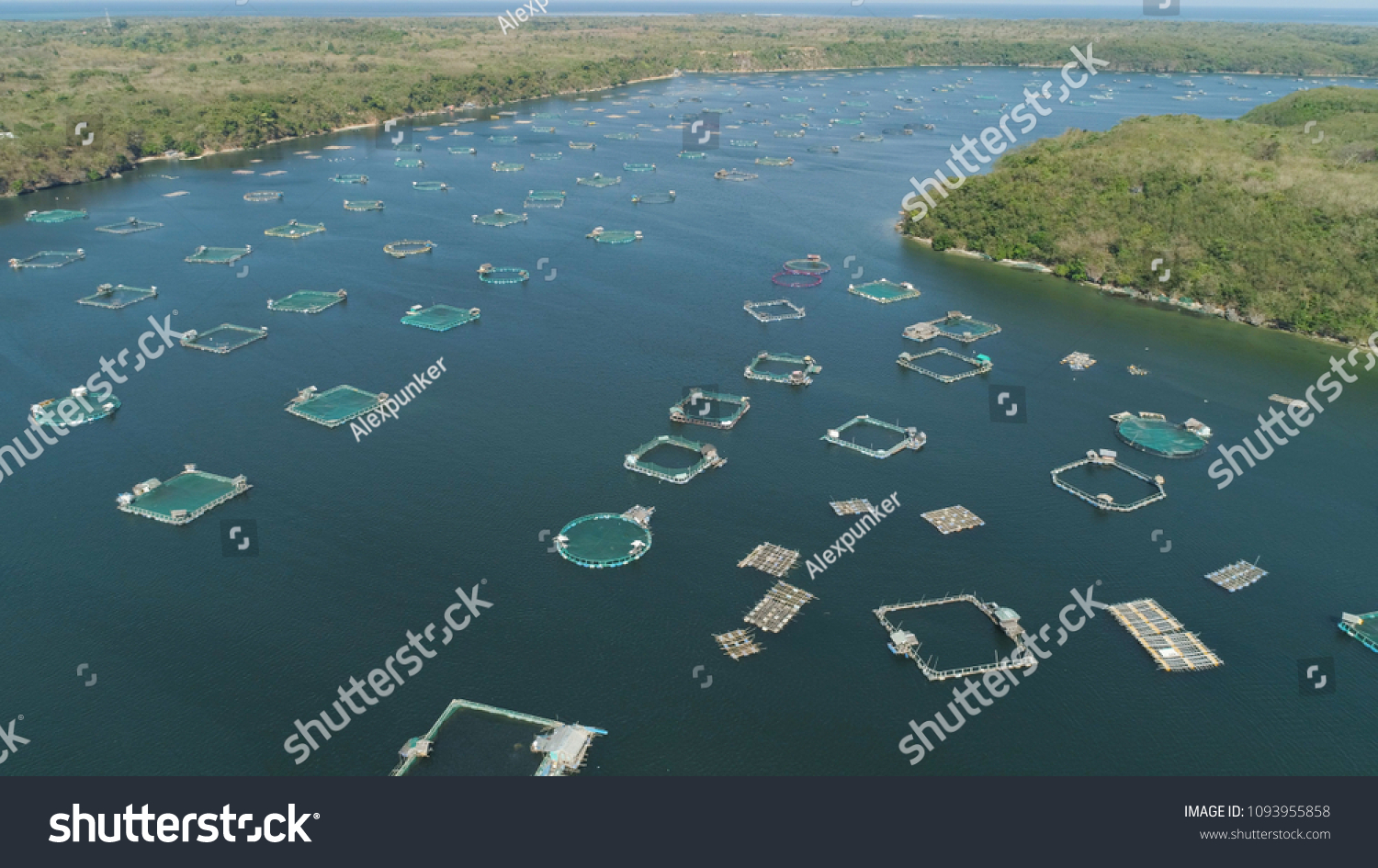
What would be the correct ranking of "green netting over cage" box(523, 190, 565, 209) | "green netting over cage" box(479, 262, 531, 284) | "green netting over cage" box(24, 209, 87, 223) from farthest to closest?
"green netting over cage" box(523, 190, 565, 209)
"green netting over cage" box(24, 209, 87, 223)
"green netting over cage" box(479, 262, 531, 284)

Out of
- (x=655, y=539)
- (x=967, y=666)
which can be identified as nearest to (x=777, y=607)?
(x=655, y=539)

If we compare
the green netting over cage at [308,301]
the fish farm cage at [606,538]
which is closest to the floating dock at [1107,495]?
the fish farm cage at [606,538]

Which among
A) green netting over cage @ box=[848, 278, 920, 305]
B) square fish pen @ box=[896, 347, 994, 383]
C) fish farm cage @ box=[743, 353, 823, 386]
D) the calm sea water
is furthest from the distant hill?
fish farm cage @ box=[743, 353, 823, 386]

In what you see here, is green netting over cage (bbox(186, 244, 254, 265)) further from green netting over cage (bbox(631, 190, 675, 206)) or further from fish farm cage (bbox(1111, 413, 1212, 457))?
fish farm cage (bbox(1111, 413, 1212, 457))

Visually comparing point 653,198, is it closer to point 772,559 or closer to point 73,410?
point 73,410

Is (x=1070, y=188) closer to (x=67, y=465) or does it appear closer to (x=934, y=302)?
(x=934, y=302)

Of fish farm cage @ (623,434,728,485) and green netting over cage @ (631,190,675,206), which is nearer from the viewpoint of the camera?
fish farm cage @ (623,434,728,485)
